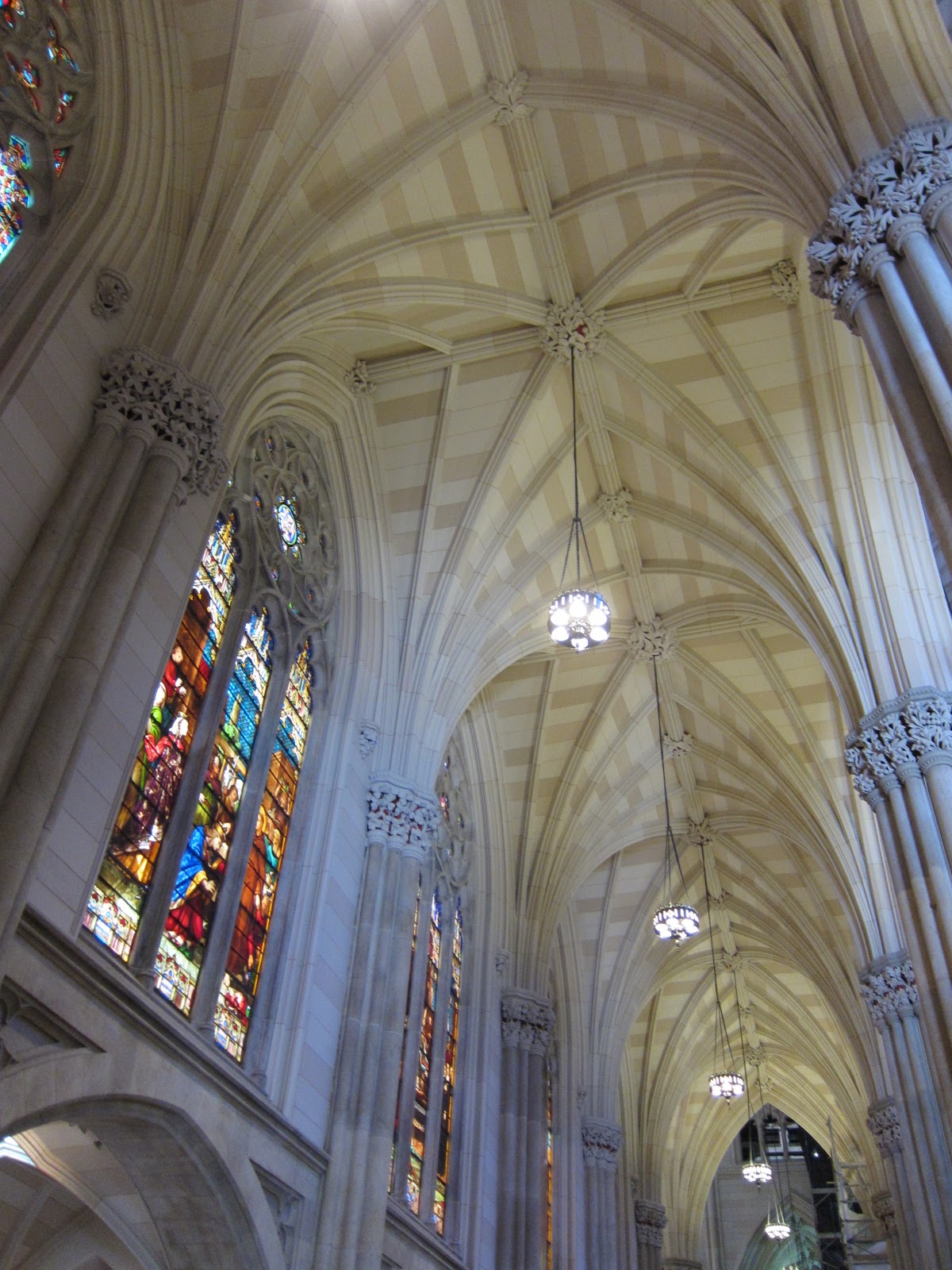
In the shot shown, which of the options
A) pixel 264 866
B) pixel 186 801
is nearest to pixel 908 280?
pixel 186 801

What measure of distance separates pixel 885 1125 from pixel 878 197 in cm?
1631

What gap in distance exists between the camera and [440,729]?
16.0m

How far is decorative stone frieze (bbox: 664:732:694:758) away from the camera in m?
21.8

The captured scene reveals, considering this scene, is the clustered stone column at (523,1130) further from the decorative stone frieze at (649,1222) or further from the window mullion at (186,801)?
the decorative stone frieze at (649,1222)

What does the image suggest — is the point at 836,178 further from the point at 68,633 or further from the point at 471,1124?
the point at 471,1124

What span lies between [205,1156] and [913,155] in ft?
31.7

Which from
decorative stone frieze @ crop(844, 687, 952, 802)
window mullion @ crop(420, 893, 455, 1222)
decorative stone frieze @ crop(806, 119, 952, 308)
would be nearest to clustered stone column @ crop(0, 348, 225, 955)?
decorative stone frieze @ crop(806, 119, 952, 308)

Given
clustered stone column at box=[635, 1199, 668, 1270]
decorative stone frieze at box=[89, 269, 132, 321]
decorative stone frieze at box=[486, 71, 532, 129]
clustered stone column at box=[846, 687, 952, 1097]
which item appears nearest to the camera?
decorative stone frieze at box=[89, 269, 132, 321]

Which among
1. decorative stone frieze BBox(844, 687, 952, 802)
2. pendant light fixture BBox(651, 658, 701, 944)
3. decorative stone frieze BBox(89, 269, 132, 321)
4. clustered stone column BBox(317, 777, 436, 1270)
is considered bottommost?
clustered stone column BBox(317, 777, 436, 1270)

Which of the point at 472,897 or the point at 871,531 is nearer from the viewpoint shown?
the point at 871,531

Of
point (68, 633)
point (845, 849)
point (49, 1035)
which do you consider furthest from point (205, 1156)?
point (845, 849)

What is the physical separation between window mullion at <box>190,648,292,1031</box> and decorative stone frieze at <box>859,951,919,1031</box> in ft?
31.4

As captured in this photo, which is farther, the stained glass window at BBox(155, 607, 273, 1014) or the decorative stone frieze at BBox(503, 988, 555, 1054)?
the decorative stone frieze at BBox(503, 988, 555, 1054)

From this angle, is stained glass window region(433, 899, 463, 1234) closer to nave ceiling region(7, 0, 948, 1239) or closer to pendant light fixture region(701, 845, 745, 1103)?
nave ceiling region(7, 0, 948, 1239)
